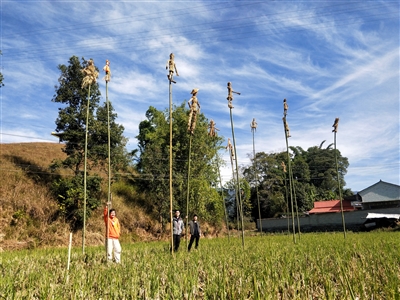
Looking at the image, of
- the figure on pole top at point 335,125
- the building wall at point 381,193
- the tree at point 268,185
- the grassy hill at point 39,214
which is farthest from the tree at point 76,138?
the building wall at point 381,193

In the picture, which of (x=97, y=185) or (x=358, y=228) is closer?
(x=97, y=185)

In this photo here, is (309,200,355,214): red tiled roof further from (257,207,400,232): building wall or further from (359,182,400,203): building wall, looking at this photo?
(257,207,400,232): building wall

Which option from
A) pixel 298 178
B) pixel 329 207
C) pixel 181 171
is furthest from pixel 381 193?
pixel 181 171

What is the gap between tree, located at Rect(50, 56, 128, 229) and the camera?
24.8m

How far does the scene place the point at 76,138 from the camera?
26.3 m

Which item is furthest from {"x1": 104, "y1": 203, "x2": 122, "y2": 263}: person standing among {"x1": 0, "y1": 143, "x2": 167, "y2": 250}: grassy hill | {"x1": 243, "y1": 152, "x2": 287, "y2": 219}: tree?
{"x1": 243, "y1": 152, "x2": 287, "y2": 219}: tree

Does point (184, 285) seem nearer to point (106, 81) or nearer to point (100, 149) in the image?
point (106, 81)

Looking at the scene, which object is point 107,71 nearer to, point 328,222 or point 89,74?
point 89,74

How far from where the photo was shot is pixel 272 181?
54.1 meters

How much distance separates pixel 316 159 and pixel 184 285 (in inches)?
2521

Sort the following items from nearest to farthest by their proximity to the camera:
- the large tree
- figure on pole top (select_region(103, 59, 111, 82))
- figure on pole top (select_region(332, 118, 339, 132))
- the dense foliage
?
figure on pole top (select_region(103, 59, 111, 82)) < figure on pole top (select_region(332, 118, 339, 132)) < the large tree < the dense foliage

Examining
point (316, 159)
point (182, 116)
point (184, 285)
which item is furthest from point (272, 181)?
point (184, 285)

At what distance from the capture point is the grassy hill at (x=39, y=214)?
21938 millimetres

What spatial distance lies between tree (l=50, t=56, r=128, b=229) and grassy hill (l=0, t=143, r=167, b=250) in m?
1.18
